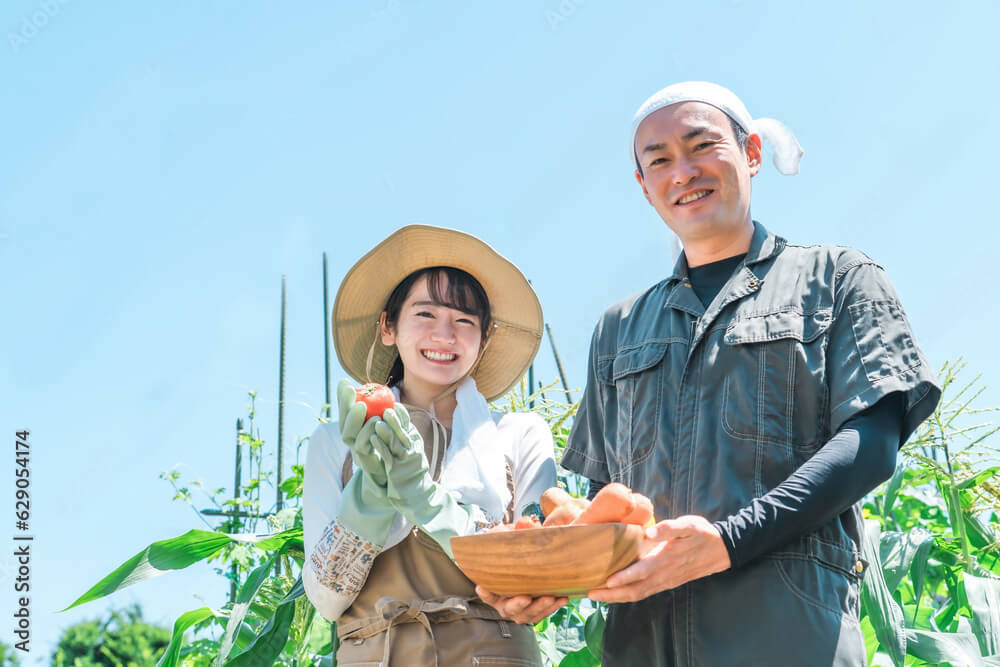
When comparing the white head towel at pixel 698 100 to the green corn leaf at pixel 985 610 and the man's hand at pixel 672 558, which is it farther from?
the green corn leaf at pixel 985 610

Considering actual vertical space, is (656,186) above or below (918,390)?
above

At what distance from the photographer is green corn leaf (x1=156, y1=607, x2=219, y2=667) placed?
7.55 ft

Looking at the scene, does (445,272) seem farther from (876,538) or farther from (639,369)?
(876,538)

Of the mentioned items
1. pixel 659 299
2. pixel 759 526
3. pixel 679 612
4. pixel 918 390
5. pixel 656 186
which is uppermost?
pixel 656 186

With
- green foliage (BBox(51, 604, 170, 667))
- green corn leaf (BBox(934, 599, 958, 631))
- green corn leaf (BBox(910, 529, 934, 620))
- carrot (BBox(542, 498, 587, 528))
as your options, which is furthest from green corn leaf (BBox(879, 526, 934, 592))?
green foliage (BBox(51, 604, 170, 667))

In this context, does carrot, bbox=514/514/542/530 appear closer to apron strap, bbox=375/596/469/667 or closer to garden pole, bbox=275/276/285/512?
apron strap, bbox=375/596/469/667

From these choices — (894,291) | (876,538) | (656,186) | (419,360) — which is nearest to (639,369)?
(656,186)

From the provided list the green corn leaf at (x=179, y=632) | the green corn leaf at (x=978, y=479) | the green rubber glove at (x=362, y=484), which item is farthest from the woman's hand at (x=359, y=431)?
the green corn leaf at (x=978, y=479)

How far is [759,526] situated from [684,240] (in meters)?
0.64

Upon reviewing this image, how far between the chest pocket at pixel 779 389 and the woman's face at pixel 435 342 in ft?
2.36

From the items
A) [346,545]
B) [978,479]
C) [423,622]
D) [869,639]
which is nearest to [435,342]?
[346,545]

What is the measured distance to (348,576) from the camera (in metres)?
1.77

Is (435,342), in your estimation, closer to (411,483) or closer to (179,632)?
(411,483)

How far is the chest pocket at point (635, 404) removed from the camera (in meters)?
1.64
